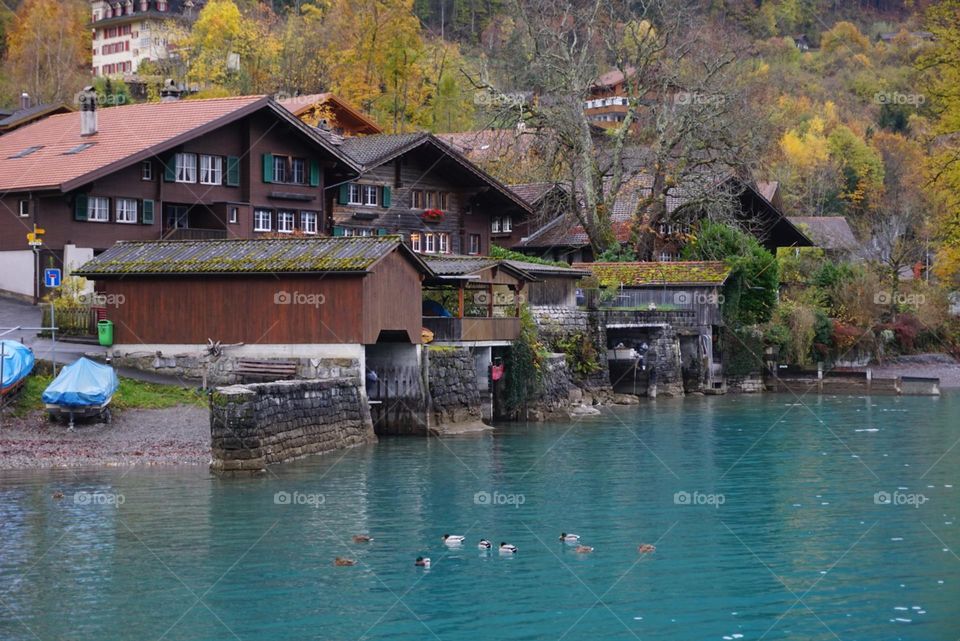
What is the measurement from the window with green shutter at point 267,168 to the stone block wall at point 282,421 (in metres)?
18.6

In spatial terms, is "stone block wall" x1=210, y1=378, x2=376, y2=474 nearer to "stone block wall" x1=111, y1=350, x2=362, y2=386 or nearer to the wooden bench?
"stone block wall" x1=111, y1=350, x2=362, y2=386

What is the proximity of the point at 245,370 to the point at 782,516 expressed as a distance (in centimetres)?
1662

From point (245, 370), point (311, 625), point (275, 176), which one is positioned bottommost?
point (311, 625)

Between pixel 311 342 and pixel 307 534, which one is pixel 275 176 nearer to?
pixel 311 342

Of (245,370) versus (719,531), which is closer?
(719,531)

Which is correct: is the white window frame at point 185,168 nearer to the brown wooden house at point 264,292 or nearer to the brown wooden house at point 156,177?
the brown wooden house at point 156,177

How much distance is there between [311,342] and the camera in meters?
38.8

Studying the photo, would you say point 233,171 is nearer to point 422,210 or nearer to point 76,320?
point 422,210

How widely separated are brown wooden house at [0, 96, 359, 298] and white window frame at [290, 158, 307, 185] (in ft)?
0.16

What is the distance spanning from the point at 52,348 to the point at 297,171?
1818 centimetres

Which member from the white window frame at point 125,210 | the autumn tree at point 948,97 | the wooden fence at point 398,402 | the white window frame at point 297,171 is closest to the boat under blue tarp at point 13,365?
the wooden fence at point 398,402

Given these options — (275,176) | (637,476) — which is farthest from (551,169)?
(637,476)

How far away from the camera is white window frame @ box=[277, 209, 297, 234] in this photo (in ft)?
184

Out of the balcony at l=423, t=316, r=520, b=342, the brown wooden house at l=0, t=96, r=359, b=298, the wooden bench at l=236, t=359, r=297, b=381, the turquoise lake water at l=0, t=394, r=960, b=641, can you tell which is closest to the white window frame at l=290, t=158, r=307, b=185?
the brown wooden house at l=0, t=96, r=359, b=298
